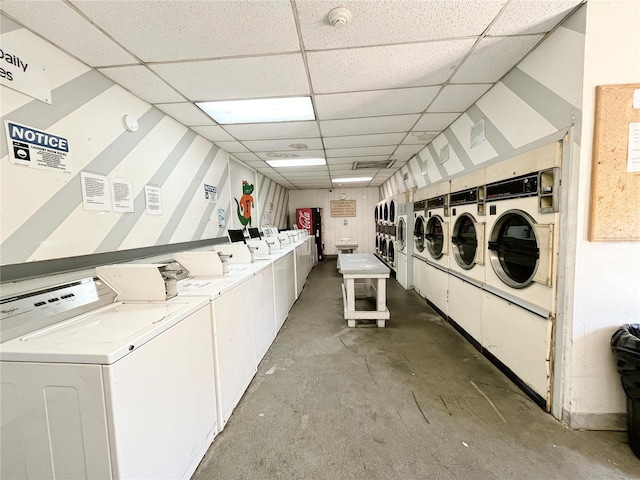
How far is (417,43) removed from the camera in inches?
68.3

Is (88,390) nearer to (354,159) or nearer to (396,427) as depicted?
(396,427)

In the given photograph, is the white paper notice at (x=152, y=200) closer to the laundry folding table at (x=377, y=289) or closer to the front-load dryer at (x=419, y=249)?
the laundry folding table at (x=377, y=289)

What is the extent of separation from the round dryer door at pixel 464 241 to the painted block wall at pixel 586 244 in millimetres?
1169

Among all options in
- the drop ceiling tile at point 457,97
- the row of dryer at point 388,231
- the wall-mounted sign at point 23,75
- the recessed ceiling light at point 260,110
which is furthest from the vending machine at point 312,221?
the wall-mounted sign at point 23,75

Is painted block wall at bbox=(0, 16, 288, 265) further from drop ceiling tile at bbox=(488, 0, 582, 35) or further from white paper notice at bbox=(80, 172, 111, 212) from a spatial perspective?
drop ceiling tile at bbox=(488, 0, 582, 35)

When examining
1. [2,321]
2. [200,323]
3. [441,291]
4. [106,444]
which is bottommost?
[441,291]

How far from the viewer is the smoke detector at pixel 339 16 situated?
142 cm

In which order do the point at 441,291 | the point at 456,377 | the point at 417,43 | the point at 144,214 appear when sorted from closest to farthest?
the point at 417,43 → the point at 456,377 → the point at 144,214 → the point at 441,291

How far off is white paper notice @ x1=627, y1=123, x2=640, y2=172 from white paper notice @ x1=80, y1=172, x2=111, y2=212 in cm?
357

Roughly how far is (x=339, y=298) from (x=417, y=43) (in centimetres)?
363

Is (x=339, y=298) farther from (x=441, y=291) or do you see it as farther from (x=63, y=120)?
(x=63, y=120)

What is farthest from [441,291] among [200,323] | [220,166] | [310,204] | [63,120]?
[310,204]

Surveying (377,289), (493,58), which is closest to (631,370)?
(377,289)

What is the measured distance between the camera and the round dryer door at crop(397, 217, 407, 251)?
4.72m
